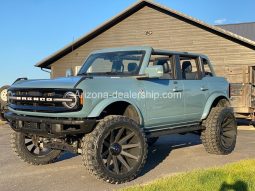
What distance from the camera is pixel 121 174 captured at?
20.0 ft

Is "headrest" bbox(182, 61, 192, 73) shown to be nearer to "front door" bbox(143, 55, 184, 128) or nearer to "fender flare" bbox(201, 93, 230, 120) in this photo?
"front door" bbox(143, 55, 184, 128)

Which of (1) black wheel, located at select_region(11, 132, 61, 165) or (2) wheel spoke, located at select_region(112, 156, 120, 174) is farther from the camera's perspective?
(1) black wheel, located at select_region(11, 132, 61, 165)

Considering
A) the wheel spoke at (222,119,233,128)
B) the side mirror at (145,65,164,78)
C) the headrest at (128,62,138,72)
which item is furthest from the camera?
the wheel spoke at (222,119,233,128)

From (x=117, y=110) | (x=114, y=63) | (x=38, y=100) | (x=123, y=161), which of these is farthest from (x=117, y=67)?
(x=123, y=161)

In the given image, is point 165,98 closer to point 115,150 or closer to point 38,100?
point 115,150

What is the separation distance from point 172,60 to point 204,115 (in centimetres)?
130

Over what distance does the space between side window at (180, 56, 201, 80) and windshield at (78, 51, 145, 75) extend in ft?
3.97

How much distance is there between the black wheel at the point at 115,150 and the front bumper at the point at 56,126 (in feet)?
0.52

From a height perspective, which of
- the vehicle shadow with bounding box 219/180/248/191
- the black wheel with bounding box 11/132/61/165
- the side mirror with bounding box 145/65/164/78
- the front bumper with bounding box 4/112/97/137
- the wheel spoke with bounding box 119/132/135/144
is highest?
the side mirror with bounding box 145/65/164/78

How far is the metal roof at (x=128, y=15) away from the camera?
60.1ft

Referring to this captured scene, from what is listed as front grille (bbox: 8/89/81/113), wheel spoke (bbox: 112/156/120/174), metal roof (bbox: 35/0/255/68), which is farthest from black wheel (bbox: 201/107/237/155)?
metal roof (bbox: 35/0/255/68)

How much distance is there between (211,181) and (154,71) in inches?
73.3

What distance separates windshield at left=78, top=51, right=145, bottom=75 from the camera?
7.07 meters

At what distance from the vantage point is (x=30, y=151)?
297 inches
